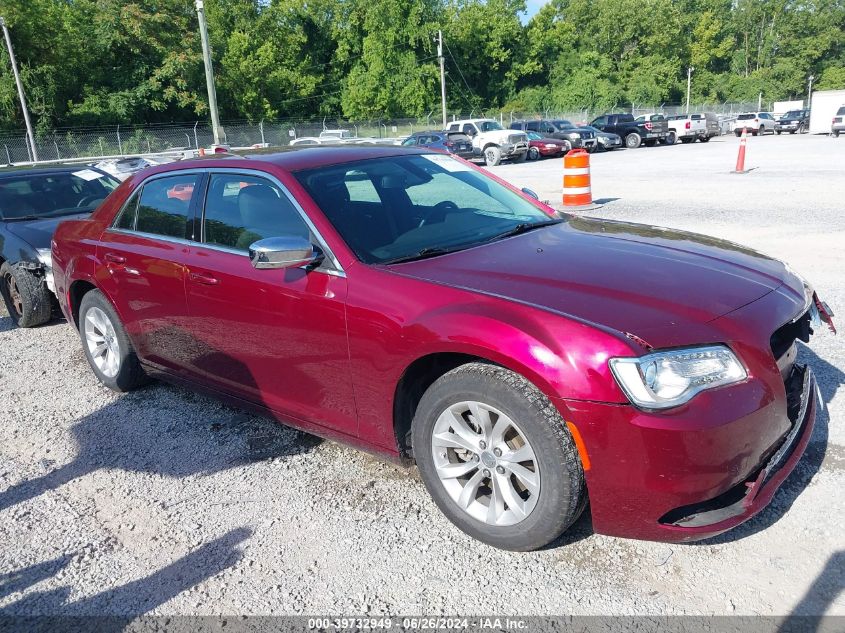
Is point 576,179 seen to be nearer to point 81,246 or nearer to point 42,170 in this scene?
point 42,170

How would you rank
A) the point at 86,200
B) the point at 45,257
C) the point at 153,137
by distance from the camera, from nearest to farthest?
1. the point at 45,257
2. the point at 86,200
3. the point at 153,137

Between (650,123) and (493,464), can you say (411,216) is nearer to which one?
(493,464)

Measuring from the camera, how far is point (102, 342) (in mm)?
5121

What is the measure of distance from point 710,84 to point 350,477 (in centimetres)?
9179

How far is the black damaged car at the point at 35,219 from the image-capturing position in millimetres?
6656

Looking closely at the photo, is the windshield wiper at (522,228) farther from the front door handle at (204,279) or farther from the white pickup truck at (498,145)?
the white pickup truck at (498,145)

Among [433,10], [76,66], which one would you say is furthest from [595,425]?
[433,10]

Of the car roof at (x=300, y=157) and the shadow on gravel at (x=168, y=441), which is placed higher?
the car roof at (x=300, y=157)

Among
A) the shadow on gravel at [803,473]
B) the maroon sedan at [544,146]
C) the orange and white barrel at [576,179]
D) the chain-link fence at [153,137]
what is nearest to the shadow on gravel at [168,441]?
the shadow on gravel at [803,473]

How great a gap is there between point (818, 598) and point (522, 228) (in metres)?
2.23

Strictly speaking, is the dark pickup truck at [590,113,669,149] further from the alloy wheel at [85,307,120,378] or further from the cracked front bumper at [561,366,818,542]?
the cracked front bumper at [561,366,818,542]

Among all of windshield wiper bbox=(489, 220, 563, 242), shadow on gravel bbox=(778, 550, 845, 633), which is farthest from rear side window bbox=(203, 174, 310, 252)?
shadow on gravel bbox=(778, 550, 845, 633)

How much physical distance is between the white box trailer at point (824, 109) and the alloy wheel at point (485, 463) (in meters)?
49.1

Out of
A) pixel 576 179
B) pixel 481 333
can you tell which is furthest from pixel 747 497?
pixel 576 179
